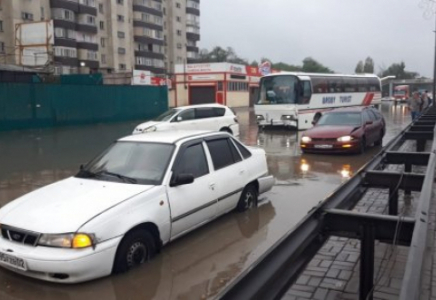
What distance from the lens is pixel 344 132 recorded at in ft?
44.6

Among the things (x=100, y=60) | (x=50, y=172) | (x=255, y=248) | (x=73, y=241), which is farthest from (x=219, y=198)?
(x=100, y=60)

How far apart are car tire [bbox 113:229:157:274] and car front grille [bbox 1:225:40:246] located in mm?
881

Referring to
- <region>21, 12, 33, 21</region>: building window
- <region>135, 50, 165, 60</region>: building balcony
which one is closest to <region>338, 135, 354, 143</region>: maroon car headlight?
<region>21, 12, 33, 21</region>: building window

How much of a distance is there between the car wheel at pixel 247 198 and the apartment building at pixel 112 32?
42.3m

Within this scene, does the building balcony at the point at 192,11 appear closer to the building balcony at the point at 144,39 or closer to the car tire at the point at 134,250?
the building balcony at the point at 144,39

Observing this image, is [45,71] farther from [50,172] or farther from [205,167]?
[205,167]

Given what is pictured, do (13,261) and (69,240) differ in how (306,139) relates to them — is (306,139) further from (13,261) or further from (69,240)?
(13,261)

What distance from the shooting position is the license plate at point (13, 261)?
177 inches

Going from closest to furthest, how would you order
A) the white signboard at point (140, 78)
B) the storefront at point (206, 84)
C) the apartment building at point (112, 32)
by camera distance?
the white signboard at point (140, 78) → the storefront at point (206, 84) → the apartment building at point (112, 32)

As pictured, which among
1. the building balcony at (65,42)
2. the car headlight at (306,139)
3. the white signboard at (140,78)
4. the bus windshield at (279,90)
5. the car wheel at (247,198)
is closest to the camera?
the car wheel at (247,198)

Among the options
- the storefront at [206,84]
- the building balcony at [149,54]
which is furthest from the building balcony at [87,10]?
the storefront at [206,84]

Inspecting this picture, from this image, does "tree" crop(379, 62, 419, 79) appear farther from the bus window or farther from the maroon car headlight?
the maroon car headlight

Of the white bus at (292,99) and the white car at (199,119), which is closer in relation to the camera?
the white car at (199,119)

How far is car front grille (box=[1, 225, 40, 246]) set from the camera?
4.57 metres
